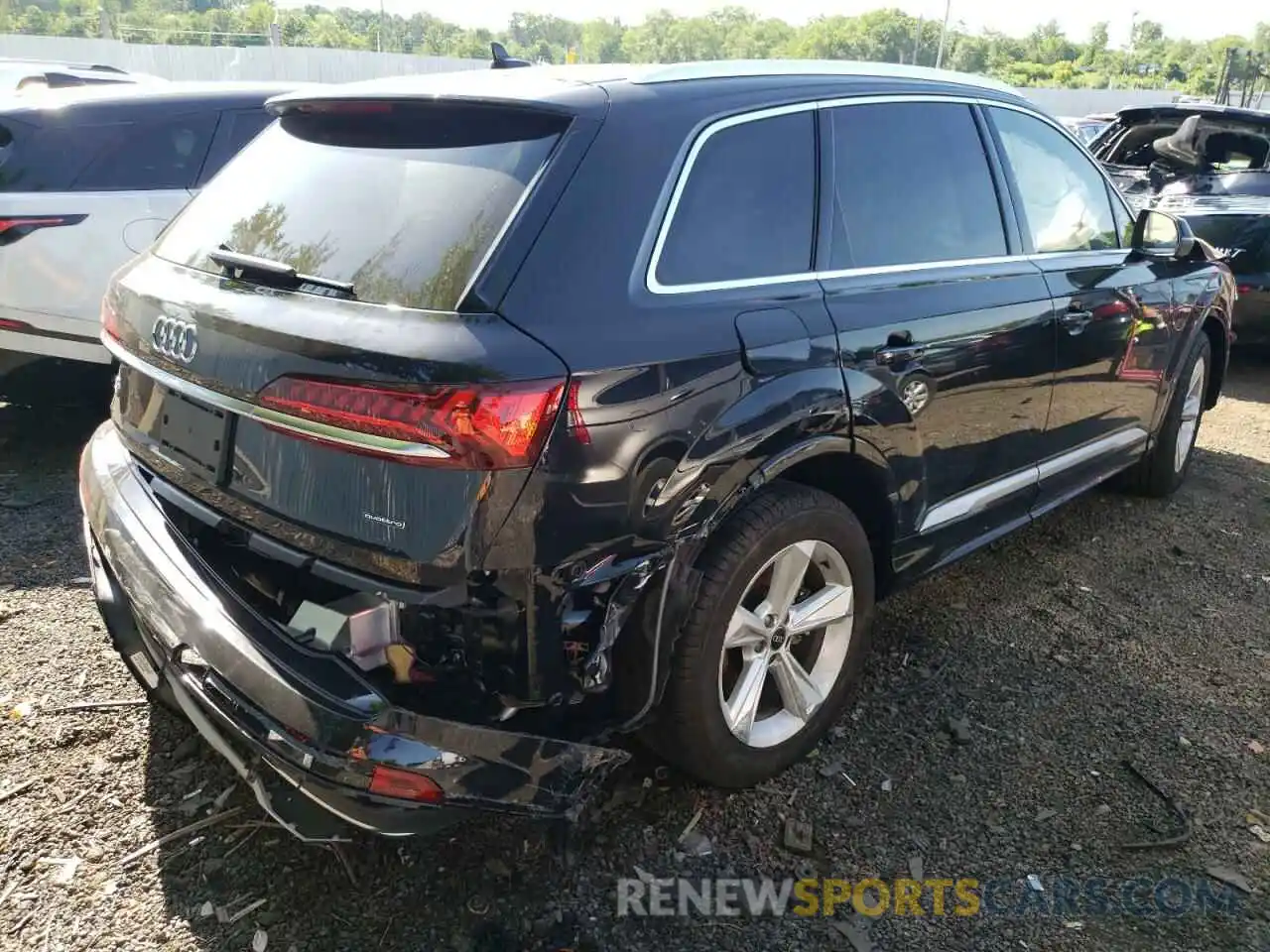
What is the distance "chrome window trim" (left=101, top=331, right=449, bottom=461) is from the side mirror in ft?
10.9

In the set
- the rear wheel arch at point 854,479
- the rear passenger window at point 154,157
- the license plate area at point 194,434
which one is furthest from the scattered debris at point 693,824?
the rear passenger window at point 154,157

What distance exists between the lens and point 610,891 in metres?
2.34

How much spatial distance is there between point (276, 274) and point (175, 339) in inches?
12.8

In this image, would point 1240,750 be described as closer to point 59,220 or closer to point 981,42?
point 59,220

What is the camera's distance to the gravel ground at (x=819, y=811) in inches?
88.4

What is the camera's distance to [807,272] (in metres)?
2.58

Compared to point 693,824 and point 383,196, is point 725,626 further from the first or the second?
point 383,196

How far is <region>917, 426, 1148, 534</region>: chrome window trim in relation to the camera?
3.11m

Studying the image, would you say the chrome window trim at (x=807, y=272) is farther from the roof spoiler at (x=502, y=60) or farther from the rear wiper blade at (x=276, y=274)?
the roof spoiler at (x=502, y=60)

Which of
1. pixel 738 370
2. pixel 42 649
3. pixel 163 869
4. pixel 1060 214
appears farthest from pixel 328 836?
pixel 1060 214

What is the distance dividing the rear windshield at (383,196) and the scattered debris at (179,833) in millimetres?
1353

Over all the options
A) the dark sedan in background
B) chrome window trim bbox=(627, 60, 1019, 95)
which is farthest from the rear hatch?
the dark sedan in background

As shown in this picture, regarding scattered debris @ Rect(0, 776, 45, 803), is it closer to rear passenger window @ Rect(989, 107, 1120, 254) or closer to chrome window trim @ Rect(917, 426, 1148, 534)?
chrome window trim @ Rect(917, 426, 1148, 534)

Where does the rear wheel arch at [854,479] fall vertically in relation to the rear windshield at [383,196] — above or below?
below
